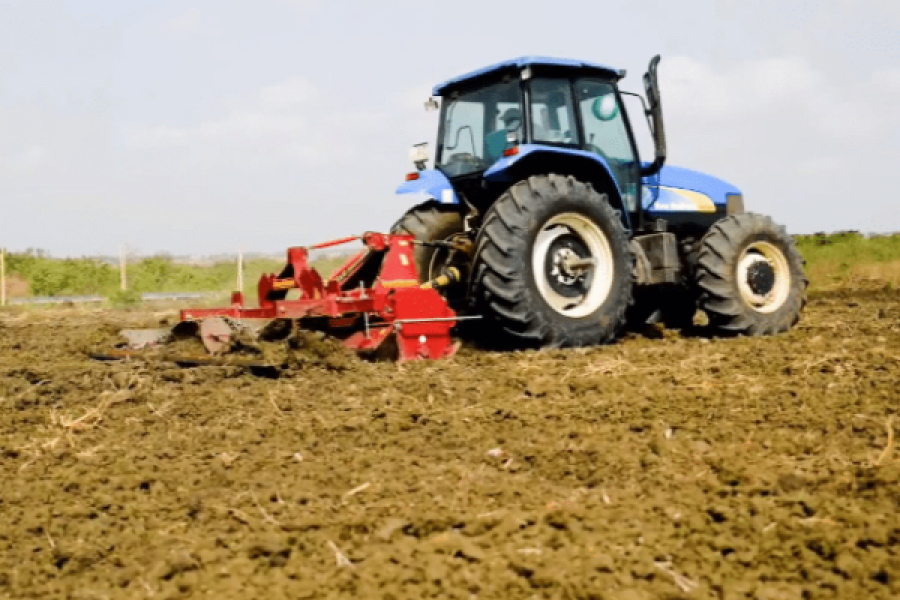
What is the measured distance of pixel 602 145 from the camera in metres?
7.21

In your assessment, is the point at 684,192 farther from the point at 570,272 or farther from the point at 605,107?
the point at 570,272

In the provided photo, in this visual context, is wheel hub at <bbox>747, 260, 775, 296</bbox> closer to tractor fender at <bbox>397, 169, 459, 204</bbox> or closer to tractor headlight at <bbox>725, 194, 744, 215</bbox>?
tractor headlight at <bbox>725, 194, 744, 215</bbox>

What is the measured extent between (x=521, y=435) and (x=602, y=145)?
158 inches

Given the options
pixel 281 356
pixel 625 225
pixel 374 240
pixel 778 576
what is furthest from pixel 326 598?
pixel 625 225

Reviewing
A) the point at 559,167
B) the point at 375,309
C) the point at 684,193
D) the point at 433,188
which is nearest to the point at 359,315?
the point at 375,309

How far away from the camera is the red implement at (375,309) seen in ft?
18.7

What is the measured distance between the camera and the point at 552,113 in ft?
22.7

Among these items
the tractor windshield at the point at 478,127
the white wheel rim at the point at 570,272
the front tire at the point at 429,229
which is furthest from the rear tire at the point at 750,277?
the front tire at the point at 429,229

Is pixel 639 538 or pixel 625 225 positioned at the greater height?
pixel 625 225

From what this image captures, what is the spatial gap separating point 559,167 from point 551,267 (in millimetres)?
855

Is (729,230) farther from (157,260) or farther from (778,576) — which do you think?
(157,260)

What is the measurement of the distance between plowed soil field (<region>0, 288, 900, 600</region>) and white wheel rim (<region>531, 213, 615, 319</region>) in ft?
3.49

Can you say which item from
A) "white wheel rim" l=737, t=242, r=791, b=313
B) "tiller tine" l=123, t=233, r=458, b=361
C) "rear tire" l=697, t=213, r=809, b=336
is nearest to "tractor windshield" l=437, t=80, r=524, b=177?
"tiller tine" l=123, t=233, r=458, b=361

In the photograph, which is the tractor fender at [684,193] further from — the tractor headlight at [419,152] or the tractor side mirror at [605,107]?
the tractor headlight at [419,152]
